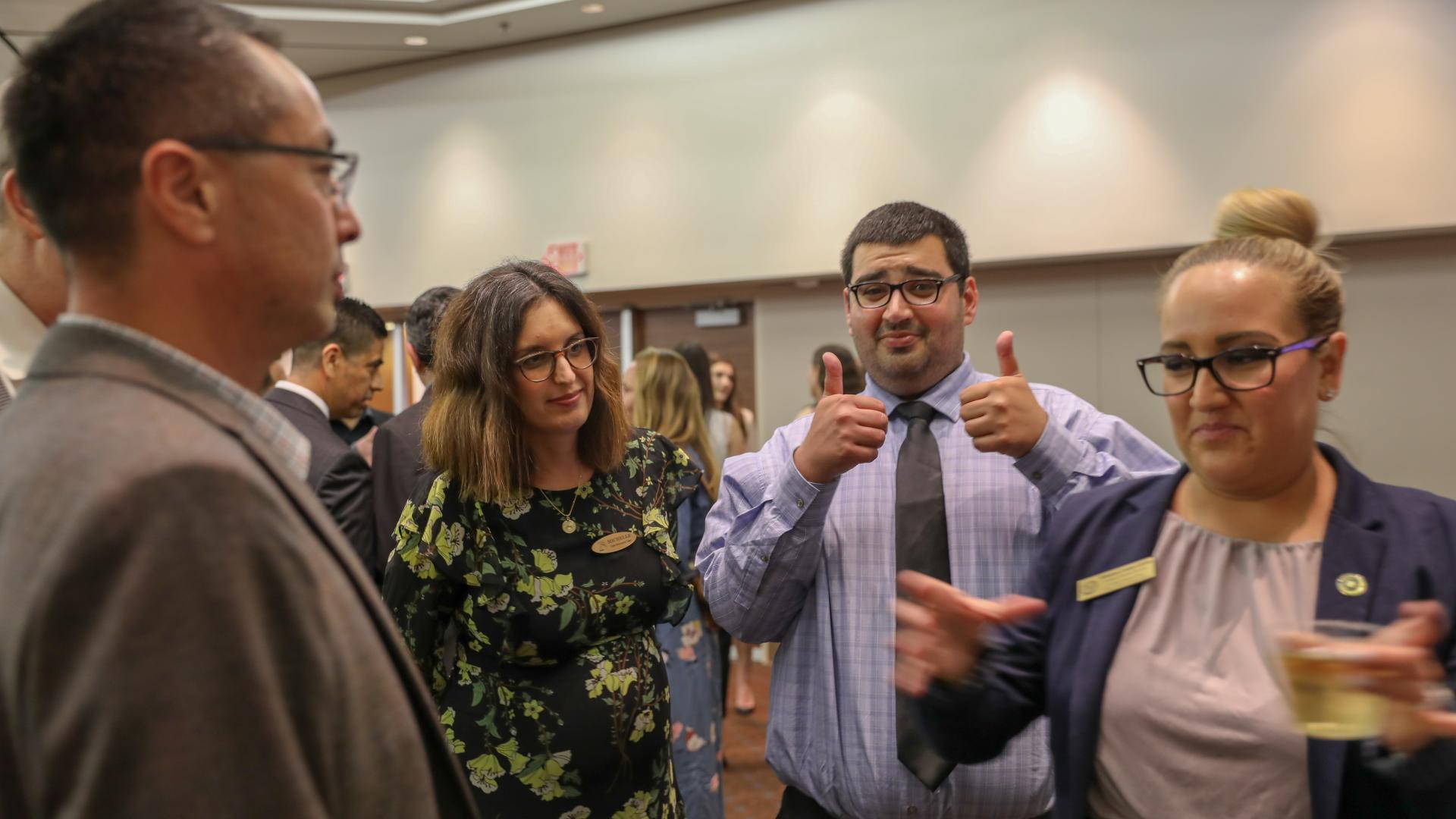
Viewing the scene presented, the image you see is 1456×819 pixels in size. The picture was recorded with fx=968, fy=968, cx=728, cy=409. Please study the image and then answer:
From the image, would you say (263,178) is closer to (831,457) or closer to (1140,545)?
(831,457)

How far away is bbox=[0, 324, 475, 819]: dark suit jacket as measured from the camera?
0.69 meters

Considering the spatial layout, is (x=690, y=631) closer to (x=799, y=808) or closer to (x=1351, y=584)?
(x=799, y=808)

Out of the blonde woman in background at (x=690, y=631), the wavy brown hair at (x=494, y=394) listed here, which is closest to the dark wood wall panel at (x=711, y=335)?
the blonde woman in background at (x=690, y=631)

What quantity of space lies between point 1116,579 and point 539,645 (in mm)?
1044

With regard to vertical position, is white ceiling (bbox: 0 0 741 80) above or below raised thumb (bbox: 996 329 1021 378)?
above

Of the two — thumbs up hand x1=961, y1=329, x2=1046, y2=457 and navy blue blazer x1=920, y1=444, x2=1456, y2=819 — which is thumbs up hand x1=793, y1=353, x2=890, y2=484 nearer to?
thumbs up hand x1=961, y1=329, x2=1046, y2=457

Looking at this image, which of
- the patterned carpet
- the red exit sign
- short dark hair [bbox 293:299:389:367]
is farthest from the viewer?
the red exit sign

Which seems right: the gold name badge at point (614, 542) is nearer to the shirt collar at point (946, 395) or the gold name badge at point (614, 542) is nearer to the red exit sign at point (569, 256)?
the shirt collar at point (946, 395)

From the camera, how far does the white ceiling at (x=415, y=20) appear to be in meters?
6.08

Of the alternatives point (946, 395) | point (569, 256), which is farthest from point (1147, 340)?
point (946, 395)

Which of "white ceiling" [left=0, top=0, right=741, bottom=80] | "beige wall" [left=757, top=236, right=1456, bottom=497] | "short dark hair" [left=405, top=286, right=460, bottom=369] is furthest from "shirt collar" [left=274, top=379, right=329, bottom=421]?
"white ceiling" [left=0, top=0, right=741, bottom=80]

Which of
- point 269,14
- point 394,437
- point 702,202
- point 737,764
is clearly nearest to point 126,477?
point 394,437

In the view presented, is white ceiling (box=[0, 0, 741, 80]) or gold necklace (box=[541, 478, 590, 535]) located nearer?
gold necklace (box=[541, 478, 590, 535])

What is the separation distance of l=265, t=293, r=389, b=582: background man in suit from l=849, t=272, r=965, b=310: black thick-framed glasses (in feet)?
4.70
